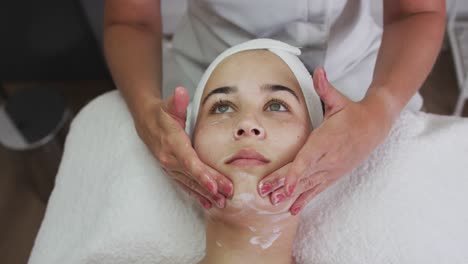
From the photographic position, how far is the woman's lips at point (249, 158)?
74 centimetres

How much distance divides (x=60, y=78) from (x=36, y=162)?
0.50 metres

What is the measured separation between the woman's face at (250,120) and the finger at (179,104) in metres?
0.06

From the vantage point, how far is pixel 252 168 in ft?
2.40

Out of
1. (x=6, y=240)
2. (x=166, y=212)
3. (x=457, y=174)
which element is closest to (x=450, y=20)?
(x=457, y=174)

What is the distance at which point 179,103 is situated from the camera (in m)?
0.73

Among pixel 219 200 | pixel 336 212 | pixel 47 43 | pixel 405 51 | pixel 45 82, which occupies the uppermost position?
pixel 405 51

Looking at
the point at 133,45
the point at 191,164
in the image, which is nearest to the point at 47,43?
the point at 133,45

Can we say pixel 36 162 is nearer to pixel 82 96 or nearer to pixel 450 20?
pixel 82 96

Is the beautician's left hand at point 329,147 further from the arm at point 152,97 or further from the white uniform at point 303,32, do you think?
the white uniform at point 303,32

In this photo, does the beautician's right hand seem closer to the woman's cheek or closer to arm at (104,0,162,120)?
the woman's cheek

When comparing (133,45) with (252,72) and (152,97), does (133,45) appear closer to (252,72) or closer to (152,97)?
(152,97)

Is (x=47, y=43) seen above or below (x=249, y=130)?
below

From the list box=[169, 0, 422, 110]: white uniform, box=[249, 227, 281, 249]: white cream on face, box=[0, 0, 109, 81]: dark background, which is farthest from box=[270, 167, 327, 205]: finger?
box=[0, 0, 109, 81]: dark background

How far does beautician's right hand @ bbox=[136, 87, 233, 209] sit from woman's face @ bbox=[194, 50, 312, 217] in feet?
0.09
